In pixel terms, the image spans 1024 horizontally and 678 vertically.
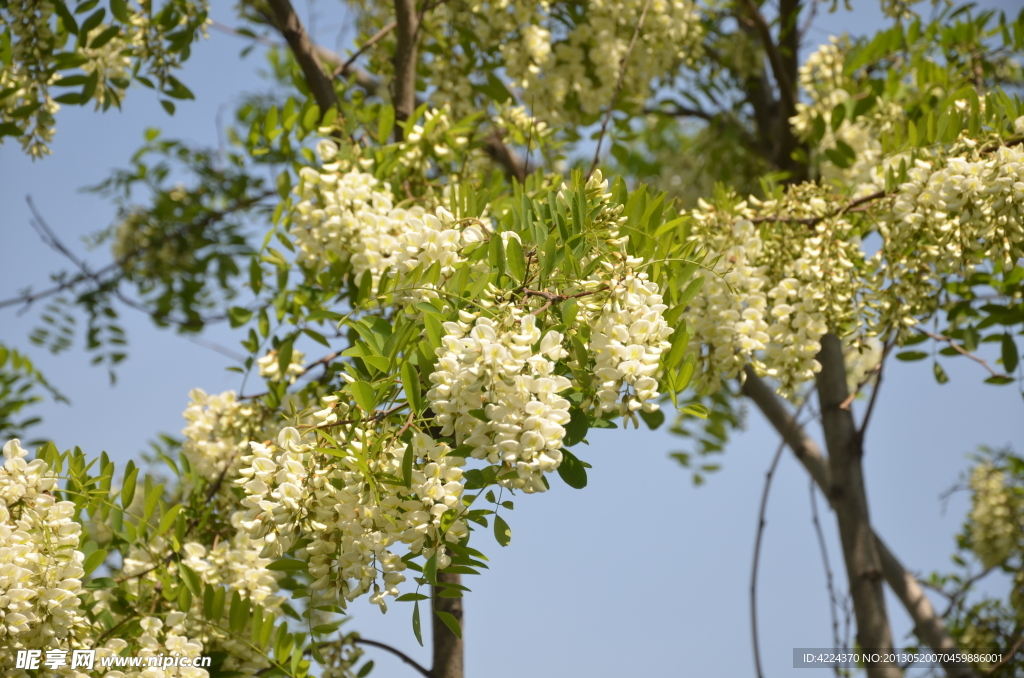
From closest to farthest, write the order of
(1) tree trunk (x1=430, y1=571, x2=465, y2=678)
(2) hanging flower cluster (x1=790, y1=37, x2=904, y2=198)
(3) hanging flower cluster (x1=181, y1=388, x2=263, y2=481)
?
(1) tree trunk (x1=430, y1=571, x2=465, y2=678), (3) hanging flower cluster (x1=181, y1=388, x2=263, y2=481), (2) hanging flower cluster (x1=790, y1=37, x2=904, y2=198)

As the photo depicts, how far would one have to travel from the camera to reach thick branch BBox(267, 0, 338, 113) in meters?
2.20

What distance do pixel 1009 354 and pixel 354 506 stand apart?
189 centimetres

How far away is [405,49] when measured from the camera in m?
2.24

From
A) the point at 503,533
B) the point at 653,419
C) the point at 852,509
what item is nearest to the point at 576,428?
the point at 503,533

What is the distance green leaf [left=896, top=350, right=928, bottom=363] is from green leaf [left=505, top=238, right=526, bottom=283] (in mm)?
1447

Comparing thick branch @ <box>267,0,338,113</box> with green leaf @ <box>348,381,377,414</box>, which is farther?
thick branch @ <box>267,0,338,113</box>

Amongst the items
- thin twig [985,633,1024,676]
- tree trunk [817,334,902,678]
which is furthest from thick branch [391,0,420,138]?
thin twig [985,633,1024,676]

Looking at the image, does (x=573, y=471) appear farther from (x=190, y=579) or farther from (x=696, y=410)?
(x=190, y=579)

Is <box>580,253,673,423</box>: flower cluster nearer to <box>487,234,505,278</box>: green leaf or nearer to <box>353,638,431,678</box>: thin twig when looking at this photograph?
<box>487,234,505,278</box>: green leaf

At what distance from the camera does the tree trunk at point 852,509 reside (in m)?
2.31

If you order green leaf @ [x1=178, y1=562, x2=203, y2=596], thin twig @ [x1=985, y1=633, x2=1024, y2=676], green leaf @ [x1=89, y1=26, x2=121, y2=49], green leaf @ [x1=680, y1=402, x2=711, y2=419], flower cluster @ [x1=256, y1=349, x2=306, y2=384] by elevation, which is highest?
green leaf @ [x1=89, y1=26, x2=121, y2=49]

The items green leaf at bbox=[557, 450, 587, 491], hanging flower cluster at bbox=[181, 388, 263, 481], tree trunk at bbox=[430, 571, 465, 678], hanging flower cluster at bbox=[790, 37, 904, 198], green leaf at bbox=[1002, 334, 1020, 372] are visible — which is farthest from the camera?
hanging flower cluster at bbox=[790, 37, 904, 198]

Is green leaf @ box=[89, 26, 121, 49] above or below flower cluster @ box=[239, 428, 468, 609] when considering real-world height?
above

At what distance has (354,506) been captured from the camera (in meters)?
1.20
